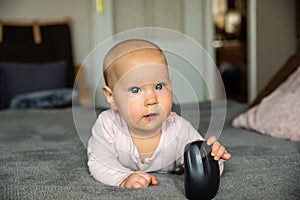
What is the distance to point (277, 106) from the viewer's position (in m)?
1.44

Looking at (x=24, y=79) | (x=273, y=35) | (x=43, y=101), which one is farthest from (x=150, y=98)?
(x=273, y=35)

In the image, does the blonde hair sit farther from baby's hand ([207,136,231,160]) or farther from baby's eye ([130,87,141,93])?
baby's hand ([207,136,231,160])

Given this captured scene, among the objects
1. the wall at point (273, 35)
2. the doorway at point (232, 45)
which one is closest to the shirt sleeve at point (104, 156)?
the wall at point (273, 35)

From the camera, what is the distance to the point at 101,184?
3.07ft

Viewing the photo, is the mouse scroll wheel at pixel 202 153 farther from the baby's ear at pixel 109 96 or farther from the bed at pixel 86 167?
the baby's ear at pixel 109 96

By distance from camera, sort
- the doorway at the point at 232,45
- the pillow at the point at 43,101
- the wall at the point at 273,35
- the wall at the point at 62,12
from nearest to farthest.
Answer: the pillow at the point at 43,101
the wall at the point at 273,35
the wall at the point at 62,12
the doorway at the point at 232,45

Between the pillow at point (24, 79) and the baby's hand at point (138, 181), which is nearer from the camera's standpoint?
the baby's hand at point (138, 181)

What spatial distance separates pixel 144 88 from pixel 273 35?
279 cm

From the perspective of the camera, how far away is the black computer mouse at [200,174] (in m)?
0.80

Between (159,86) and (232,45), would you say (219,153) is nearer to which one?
(159,86)

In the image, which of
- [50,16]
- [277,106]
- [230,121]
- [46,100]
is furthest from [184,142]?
[50,16]

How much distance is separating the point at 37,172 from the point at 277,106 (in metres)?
0.79

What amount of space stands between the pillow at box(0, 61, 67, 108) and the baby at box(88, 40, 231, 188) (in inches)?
92.7

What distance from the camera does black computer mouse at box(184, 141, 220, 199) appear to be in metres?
0.80
